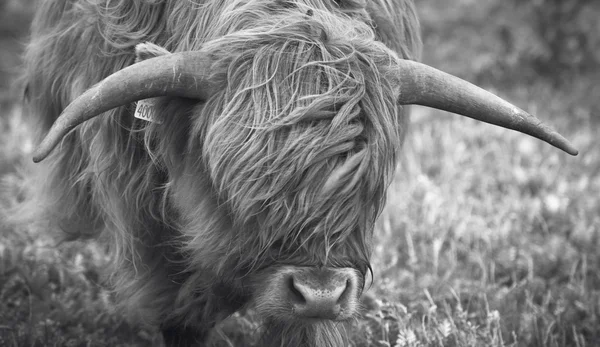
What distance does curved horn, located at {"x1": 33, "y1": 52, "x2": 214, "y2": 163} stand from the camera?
7.82 feet

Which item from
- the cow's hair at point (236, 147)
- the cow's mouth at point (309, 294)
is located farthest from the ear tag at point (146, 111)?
the cow's mouth at point (309, 294)

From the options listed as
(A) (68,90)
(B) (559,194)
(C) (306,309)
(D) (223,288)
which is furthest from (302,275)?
(B) (559,194)

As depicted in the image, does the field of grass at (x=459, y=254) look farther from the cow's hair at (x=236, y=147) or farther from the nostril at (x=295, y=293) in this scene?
the nostril at (x=295, y=293)

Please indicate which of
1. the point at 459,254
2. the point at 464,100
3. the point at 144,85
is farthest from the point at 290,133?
the point at 459,254

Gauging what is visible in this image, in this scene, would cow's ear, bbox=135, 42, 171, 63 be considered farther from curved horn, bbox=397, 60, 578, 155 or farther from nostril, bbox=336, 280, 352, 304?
nostril, bbox=336, 280, 352, 304

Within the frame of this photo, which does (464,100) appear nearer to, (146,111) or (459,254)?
(146,111)

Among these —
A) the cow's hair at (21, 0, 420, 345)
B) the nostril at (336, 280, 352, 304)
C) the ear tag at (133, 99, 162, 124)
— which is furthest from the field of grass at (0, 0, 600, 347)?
the ear tag at (133, 99, 162, 124)

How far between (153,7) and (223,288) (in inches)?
44.8

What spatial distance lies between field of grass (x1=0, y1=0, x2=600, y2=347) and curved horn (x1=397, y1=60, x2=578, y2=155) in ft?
3.27

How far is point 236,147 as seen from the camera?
245cm

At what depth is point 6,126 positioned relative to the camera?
6551 millimetres

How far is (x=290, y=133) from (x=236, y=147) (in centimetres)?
19

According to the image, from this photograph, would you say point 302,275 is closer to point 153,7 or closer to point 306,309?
point 306,309

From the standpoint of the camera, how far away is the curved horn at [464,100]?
8.71ft
